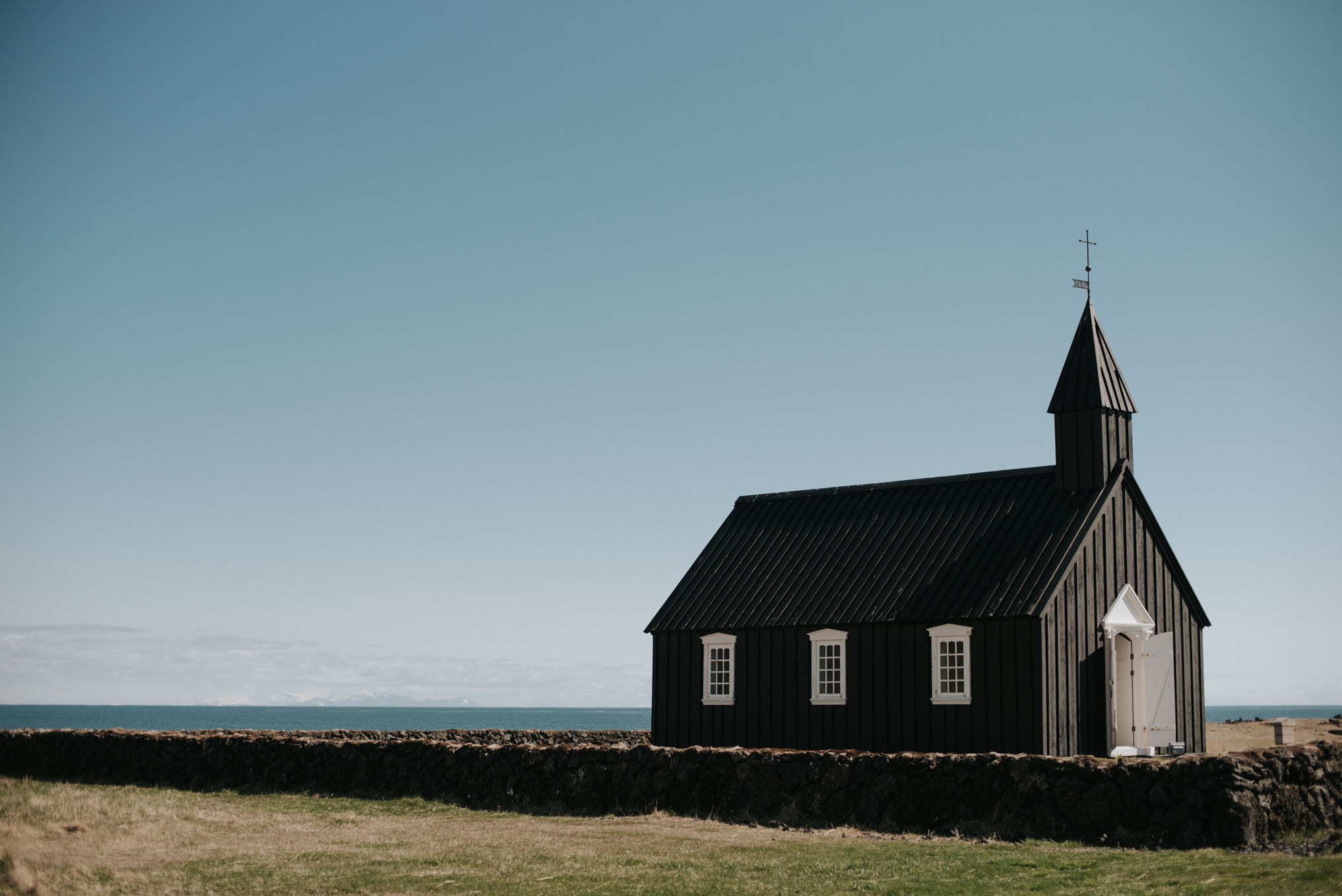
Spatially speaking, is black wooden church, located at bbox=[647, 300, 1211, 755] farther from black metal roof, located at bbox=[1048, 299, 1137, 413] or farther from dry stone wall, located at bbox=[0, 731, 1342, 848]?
dry stone wall, located at bbox=[0, 731, 1342, 848]

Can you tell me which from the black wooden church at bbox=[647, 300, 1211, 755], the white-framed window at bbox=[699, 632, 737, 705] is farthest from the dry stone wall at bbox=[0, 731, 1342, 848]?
A: the white-framed window at bbox=[699, 632, 737, 705]

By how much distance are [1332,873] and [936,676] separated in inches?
443

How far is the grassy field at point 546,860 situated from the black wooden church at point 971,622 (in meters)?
6.14

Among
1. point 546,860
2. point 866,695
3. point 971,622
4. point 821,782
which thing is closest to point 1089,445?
point 971,622

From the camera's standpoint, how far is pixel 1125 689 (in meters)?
24.8

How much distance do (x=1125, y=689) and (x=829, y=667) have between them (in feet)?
19.6

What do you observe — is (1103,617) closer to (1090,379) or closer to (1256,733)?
(1090,379)

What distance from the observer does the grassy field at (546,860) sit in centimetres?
1350

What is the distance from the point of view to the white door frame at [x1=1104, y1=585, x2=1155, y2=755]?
2359cm

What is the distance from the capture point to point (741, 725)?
27.2 m

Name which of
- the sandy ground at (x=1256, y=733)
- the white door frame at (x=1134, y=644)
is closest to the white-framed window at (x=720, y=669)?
the white door frame at (x=1134, y=644)

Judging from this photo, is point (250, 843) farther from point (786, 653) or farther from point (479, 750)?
point (786, 653)

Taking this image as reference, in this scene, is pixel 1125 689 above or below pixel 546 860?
above

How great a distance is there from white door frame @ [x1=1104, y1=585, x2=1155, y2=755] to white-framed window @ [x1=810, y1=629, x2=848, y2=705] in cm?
517
